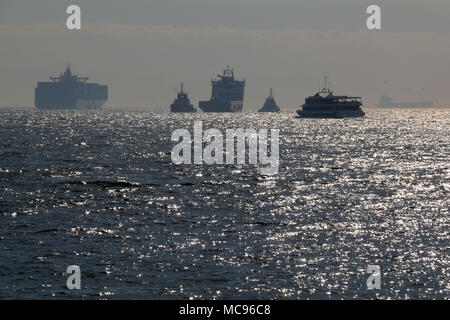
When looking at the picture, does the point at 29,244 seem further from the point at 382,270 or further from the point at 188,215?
the point at 382,270

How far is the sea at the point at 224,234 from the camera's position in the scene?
2934cm

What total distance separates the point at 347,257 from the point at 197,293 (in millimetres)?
A: 8438

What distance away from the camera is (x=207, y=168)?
271 feet

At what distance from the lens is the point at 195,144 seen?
13738 centimetres

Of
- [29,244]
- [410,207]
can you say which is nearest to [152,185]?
[410,207]

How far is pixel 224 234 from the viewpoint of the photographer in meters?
39.5

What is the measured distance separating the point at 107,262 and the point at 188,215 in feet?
45.2

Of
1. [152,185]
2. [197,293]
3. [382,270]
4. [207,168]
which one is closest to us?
[197,293]

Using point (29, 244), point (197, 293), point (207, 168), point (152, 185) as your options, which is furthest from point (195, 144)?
point (197, 293)

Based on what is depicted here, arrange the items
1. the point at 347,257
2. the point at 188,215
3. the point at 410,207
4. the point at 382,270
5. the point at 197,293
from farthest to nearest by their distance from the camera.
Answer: the point at 410,207, the point at 188,215, the point at 347,257, the point at 382,270, the point at 197,293

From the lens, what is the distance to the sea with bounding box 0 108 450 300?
29.3 m
